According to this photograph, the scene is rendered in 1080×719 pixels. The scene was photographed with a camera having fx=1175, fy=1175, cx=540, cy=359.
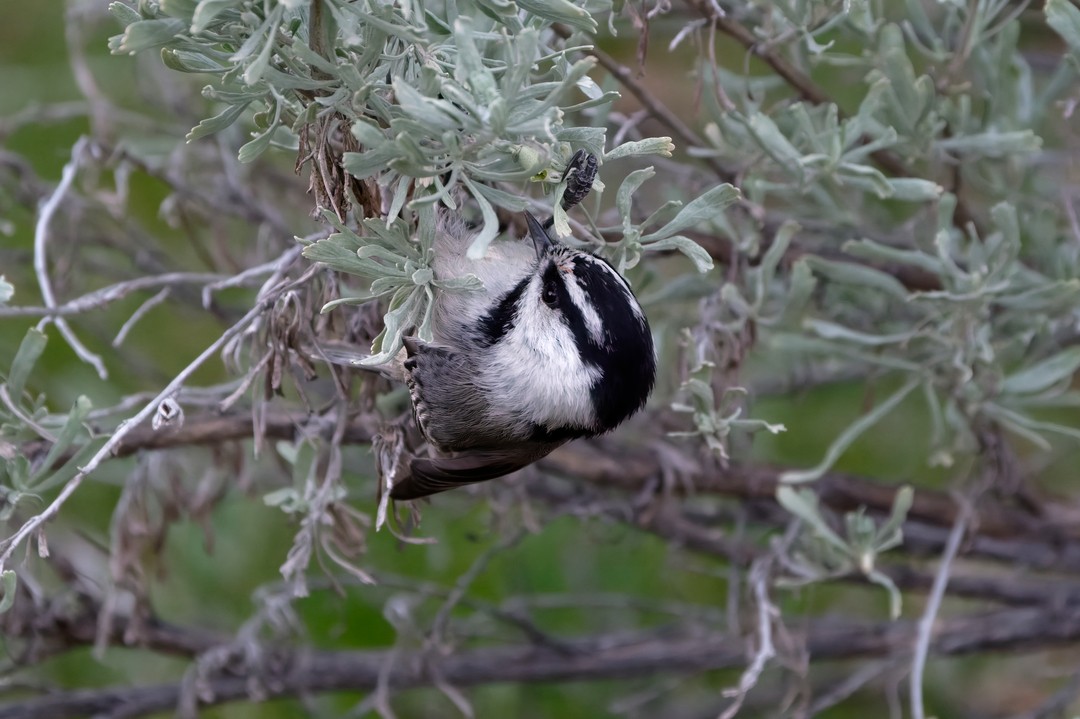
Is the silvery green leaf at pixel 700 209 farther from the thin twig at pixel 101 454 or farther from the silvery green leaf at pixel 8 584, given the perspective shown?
the silvery green leaf at pixel 8 584

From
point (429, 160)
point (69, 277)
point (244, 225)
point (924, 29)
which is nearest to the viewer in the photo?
point (429, 160)

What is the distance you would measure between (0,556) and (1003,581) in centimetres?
285

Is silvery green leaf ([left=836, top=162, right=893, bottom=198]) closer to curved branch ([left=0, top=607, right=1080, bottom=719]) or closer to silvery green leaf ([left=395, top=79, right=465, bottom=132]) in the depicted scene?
silvery green leaf ([left=395, top=79, right=465, bottom=132])

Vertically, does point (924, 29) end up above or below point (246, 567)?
above

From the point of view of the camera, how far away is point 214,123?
5.59 ft

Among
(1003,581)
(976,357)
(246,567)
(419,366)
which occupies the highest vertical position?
(976,357)

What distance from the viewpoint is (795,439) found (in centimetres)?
466

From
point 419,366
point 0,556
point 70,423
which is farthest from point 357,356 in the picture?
point 0,556

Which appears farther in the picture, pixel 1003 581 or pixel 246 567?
pixel 246 567

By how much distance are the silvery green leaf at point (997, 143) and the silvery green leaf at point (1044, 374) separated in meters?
0.47

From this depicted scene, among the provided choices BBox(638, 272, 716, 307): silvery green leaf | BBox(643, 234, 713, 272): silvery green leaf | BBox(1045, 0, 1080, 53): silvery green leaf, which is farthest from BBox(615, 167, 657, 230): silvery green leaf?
BBox(1045, 0, 1080, 53): silvery green leaf

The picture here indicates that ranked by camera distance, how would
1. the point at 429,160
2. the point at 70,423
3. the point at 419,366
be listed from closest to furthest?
the point at 429,160 → the point at 70,423 → the point at 419,366

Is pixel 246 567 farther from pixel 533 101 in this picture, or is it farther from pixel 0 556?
pixel 533 101

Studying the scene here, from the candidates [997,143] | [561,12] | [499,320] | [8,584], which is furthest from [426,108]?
[997,143]
